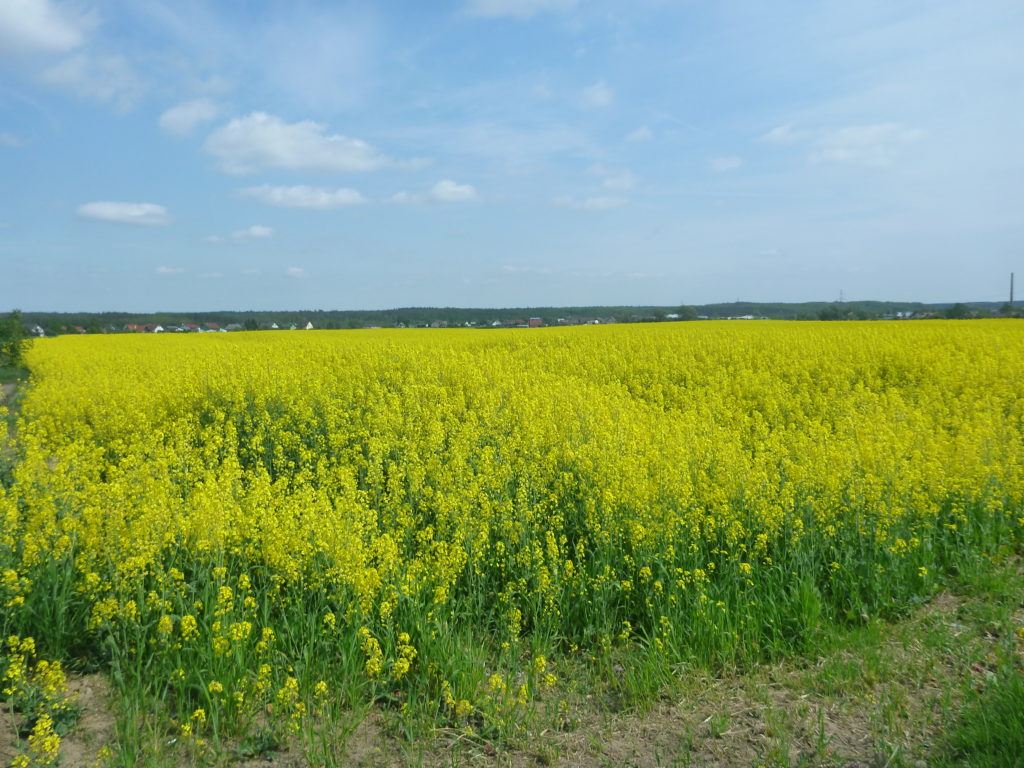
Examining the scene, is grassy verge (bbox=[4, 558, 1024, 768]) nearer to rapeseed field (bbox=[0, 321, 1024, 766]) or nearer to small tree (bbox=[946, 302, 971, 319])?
rapeseed field (bbox=[0, 321, 1024, 766])

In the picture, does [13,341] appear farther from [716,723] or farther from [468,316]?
[468,316]

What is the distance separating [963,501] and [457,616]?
15.4 ft

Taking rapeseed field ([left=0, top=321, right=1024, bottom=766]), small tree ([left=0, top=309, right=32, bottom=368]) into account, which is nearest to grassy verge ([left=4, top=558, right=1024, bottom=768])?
rapeseed field ([left=0, top=321, right=1024, bottom=766])

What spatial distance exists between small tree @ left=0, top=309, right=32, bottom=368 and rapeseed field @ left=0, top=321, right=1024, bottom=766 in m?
18.1

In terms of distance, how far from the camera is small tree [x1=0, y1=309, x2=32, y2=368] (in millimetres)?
22688

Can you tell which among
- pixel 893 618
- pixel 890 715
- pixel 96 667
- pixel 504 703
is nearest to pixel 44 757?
pixel 96 667

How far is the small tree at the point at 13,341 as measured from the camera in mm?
22688

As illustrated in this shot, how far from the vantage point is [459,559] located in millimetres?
4402

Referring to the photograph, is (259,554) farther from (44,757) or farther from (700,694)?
(700,694)

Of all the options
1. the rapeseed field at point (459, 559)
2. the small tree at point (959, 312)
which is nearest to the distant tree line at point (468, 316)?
the small tree at point (959, 312)

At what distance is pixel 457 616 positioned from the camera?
4.33 meters

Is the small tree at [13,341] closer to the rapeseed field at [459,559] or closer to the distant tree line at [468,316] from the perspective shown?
the distant tree line at [468,316]

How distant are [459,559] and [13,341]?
1019 inches

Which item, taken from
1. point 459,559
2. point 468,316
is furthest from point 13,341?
point 468,316
